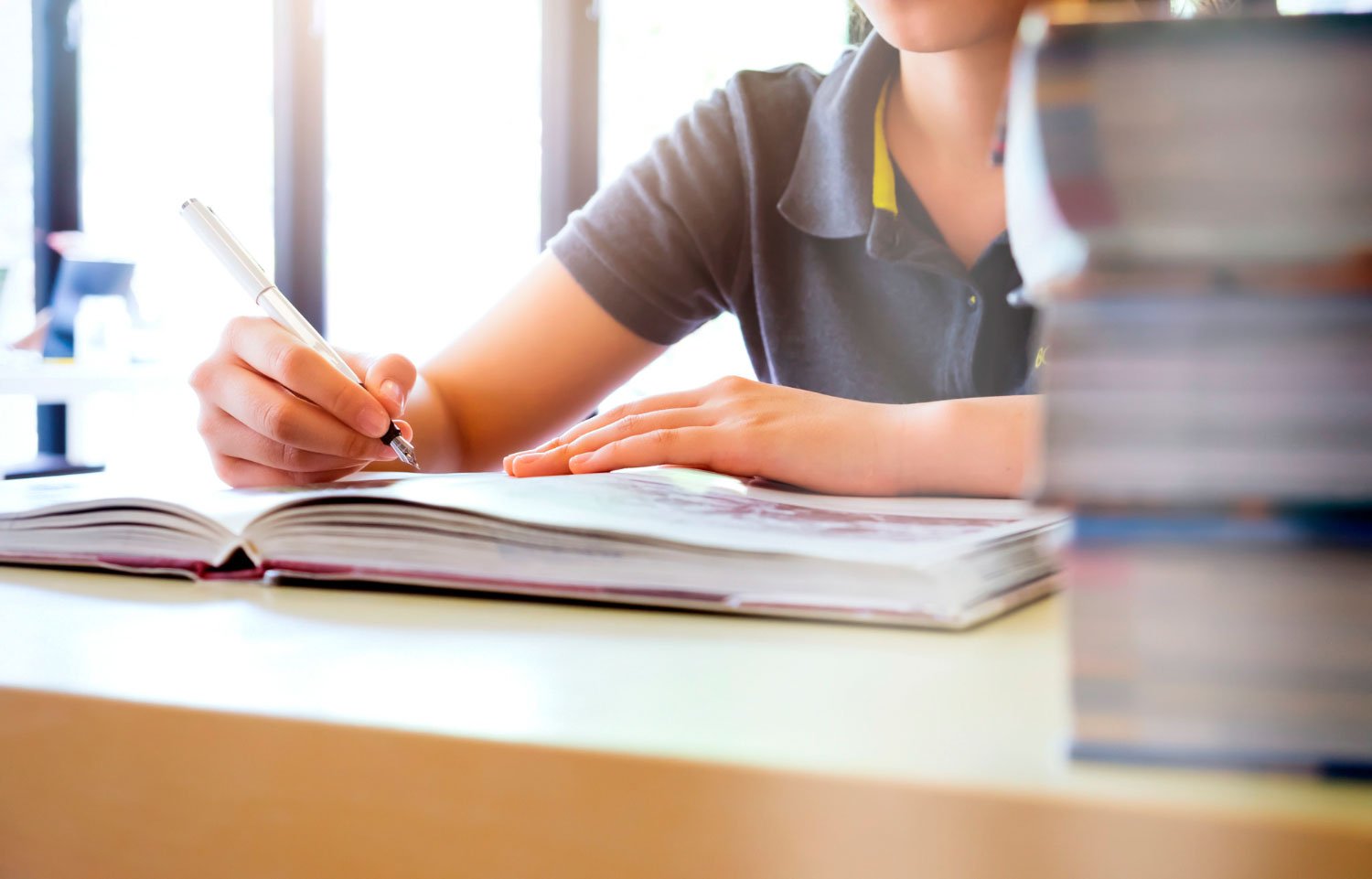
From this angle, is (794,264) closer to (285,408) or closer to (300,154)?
(285,408)

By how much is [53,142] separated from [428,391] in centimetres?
296

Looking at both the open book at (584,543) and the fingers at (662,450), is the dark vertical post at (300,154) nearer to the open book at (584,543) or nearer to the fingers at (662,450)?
the fingers at (662,450)

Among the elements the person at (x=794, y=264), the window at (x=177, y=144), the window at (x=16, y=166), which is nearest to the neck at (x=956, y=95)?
the person at (x=794, y=264)

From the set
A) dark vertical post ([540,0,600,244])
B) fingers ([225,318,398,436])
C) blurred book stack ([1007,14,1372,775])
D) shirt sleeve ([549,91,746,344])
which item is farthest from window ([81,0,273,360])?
blurred book stack ([1007,14,1372,775])

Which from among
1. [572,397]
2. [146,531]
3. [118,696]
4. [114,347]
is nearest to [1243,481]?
[118,696]

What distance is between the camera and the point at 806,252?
110cm

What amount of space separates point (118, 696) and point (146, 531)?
21 cm

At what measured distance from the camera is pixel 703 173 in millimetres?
1122

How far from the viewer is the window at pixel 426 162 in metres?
3.07

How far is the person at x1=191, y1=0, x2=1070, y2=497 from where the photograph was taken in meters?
0.95

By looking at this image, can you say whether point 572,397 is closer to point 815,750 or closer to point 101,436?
point 815,750

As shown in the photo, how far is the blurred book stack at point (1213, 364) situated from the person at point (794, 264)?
1.69 ft

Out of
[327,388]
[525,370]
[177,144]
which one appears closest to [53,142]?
[177,144]

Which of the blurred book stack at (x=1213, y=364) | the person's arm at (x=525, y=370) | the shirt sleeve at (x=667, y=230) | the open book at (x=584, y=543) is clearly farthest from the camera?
the shirt sleeve at (x=667, y=230)
